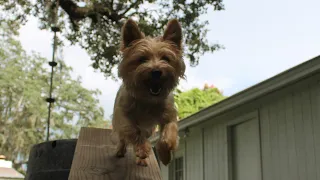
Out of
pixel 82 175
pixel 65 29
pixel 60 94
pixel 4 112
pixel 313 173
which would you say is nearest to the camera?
pixel 82 175

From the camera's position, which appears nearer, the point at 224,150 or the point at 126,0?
the point at 224,150

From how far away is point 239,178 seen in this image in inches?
367

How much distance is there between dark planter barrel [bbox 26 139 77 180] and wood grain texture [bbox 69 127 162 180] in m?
0.92

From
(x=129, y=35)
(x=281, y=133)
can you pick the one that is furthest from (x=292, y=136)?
(x=129, y=35)

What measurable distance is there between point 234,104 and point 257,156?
1.13 metres

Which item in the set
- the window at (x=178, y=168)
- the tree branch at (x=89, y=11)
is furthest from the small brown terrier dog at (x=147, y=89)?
the window at (x=178, y=168)

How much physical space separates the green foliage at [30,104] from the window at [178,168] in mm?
12384

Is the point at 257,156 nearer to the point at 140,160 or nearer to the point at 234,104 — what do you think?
the point at 234,104

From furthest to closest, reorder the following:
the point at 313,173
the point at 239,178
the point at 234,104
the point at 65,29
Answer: the point at 65,29 < the point at 239,178 < the point at 234,104 < the point at 313,173

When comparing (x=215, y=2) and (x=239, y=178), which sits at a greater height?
(x=215, y=2)

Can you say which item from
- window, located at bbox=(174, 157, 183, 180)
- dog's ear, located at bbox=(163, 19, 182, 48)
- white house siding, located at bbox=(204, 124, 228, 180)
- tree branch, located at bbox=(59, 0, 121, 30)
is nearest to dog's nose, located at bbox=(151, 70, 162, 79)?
dog's ear, located at bbox=(163, 19, 182, 48)

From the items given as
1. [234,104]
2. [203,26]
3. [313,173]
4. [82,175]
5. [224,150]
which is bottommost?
[82,175]

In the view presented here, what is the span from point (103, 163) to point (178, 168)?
33.3 ft

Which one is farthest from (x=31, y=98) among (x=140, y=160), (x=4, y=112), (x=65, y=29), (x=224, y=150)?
(x=140, y=160)
